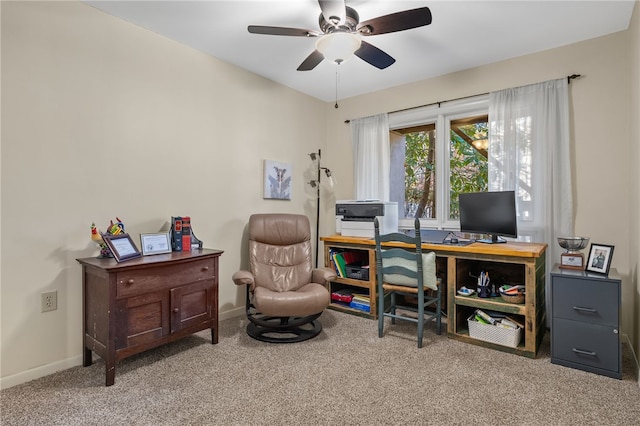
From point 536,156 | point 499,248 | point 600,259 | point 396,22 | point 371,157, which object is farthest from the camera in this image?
point 371,157

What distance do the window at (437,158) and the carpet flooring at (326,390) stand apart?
5.42ft

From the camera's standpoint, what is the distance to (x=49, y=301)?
88.0 inches

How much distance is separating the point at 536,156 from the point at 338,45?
2.06 meters

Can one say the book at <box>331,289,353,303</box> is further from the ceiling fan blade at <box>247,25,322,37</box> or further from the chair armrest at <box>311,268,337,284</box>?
the ceiling fan blade at <box>247,25,322,37</box>

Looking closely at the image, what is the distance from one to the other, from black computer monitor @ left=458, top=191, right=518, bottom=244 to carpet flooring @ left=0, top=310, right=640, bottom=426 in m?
0.96

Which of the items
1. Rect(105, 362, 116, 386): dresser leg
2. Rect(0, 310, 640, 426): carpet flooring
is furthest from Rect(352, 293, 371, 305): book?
Rect(105, 362, 116, 386): dresser leg

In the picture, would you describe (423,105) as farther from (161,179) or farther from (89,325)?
(89,325)

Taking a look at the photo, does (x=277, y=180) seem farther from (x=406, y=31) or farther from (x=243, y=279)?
(x=406, y=31)

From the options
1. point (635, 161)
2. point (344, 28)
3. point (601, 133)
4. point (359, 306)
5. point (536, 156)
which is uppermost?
point (344, 28)

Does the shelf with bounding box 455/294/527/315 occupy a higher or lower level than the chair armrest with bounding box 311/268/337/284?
lower

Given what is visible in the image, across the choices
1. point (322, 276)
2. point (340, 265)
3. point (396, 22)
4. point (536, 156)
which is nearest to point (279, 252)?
point (322, 276)

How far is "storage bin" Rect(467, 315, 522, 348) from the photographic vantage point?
2.53m

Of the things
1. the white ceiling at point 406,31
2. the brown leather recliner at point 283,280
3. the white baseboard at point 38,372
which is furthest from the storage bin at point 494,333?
the white baseboard at point 38,372

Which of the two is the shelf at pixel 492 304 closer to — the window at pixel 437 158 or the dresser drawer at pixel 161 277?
the window at pixel 437 158
